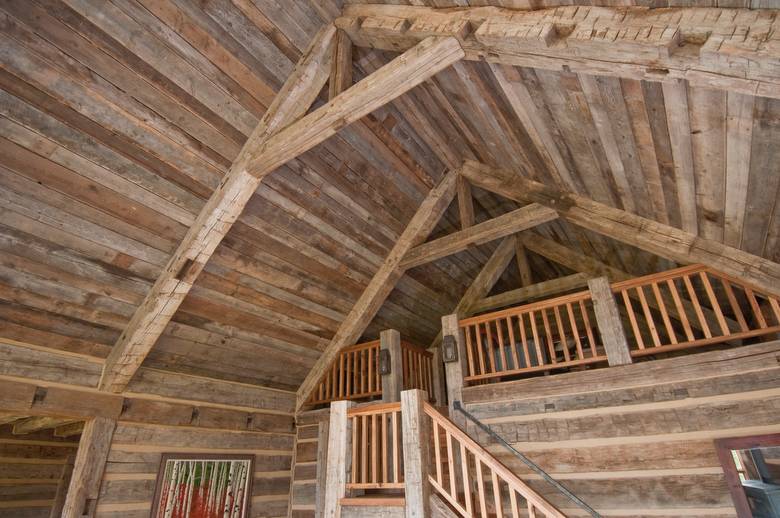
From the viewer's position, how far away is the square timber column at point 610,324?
4.31 metres

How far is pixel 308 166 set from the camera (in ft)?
16.3

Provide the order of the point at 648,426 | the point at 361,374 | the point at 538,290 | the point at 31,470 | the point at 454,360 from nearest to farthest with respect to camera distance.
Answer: the point at 648,426 < the point at 454,360 < the point at 361,374 < the point at 538,290 < the point at 31,470

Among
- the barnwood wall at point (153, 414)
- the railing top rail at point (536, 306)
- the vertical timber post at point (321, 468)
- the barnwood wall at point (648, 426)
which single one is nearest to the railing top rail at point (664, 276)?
the railing top rail at point (536, 306)

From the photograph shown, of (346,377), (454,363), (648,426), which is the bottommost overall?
(648,426)

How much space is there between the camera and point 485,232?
568 centimetres

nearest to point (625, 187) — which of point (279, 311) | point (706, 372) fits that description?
point (706, 372)

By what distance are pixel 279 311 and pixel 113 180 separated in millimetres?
2617

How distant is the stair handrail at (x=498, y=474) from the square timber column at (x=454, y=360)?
4.45 feet

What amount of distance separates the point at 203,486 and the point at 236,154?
13.8ft

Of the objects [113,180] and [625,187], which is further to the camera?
[625,187]

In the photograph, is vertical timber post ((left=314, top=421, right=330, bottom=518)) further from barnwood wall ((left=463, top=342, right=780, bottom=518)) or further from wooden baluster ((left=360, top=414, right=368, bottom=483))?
barnwood wall ((left=463, top=342, right=780, bottom=518))

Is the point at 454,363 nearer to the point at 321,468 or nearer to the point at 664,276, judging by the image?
Answer: the point at 664,276

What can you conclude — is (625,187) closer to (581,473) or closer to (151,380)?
(581,473)

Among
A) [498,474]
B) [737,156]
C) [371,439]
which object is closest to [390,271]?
[371,439]
